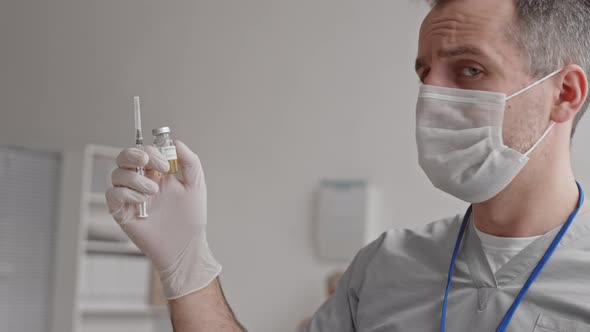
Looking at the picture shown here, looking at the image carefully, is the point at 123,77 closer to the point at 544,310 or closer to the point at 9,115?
the point at 9,115

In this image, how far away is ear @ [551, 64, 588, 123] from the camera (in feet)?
4.29

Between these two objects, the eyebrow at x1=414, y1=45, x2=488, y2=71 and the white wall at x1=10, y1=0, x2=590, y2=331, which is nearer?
the eyebrow at x1=414, y1=45, x2=488, y2=71

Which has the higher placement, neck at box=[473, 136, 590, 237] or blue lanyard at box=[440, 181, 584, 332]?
neck at box=[473, 136, 590, 237]

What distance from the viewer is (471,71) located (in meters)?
1.30

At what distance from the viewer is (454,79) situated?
1309 millimetres

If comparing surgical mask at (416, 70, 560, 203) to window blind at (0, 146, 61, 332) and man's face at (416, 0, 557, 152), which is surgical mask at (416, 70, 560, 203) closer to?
man's face at (416, 0, 557, 152)

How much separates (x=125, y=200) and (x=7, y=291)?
3304 millimetres

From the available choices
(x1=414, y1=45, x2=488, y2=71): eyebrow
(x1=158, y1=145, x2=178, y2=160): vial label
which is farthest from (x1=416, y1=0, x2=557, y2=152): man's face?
(x1=158, y1=145, x2=178, y2=160): vial label

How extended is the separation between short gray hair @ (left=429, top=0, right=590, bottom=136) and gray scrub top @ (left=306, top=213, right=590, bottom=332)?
258 millimetres

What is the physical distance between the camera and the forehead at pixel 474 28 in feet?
4.18

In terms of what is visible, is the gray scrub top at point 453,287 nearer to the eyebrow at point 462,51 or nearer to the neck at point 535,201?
the neck at point 535,201

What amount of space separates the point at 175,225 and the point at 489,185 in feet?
1.77

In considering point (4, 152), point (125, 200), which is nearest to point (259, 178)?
point (4, 152)

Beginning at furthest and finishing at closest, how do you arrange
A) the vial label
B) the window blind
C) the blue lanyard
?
1. the window blind
2. the vial label
3. the blue lanyard
